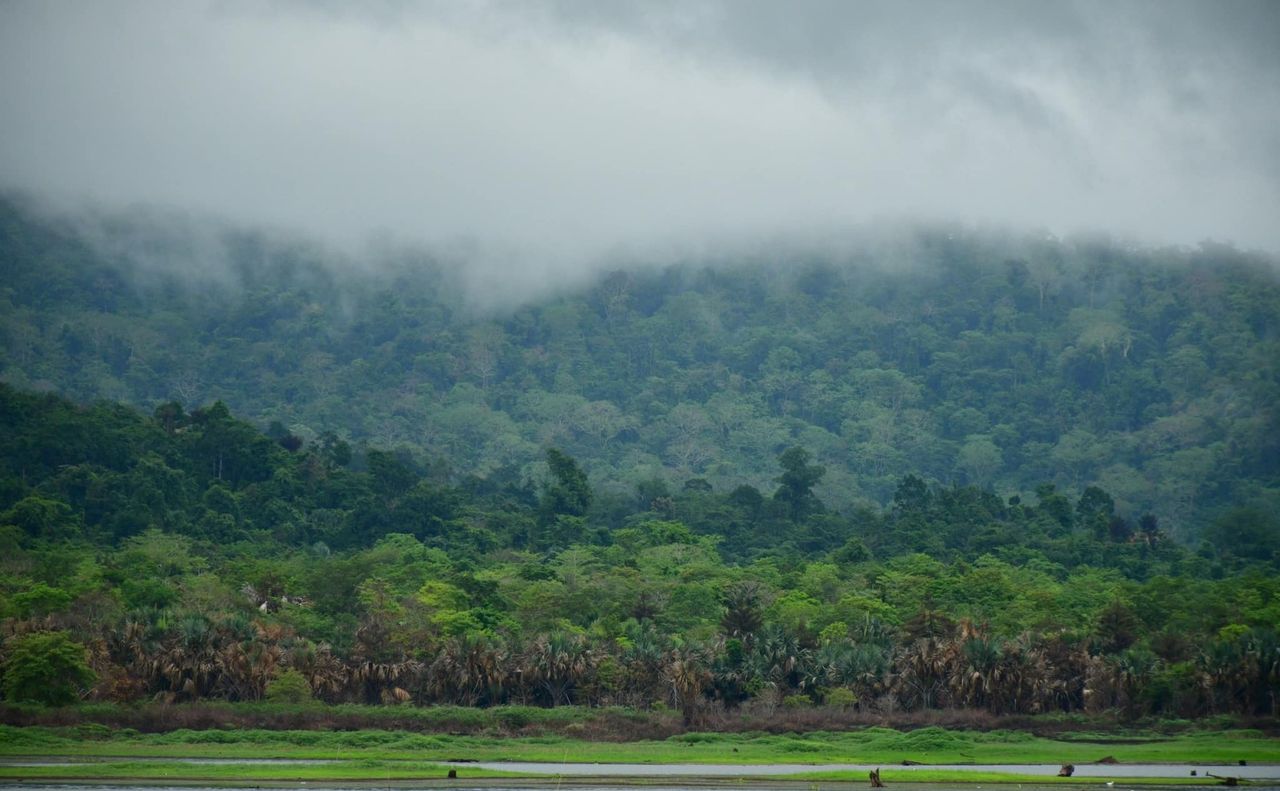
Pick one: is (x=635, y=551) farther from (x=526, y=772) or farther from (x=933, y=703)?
(x=526, y=772)

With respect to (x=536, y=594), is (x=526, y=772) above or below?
below

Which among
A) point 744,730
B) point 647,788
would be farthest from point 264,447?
point 647,788

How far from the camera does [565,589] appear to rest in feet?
337

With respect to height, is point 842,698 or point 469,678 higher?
point 469,678

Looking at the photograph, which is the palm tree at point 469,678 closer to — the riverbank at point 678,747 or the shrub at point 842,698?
the riverbank at point 678,747

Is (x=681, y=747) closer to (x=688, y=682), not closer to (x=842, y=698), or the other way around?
(x=688, y=682)

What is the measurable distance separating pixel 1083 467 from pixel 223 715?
143 meters

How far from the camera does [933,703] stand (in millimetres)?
77062

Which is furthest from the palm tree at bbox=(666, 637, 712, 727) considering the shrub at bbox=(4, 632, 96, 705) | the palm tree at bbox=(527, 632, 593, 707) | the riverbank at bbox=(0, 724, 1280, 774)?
the shrub at bbox=(4, 632, 96, 705)

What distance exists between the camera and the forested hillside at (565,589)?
3012 inches

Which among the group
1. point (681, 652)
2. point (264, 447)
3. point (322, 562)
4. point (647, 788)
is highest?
point (264, 447)

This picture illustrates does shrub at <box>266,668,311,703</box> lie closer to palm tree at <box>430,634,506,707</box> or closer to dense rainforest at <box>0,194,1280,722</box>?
dense rainforest at <box>0,194,1280,722</box>

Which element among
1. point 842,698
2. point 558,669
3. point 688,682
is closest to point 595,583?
point 558,669

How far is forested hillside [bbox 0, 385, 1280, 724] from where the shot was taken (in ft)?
251
